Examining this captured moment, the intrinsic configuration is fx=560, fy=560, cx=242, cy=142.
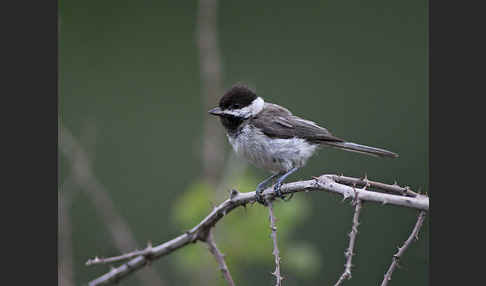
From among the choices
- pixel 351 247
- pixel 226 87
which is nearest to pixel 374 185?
pixel 351 247

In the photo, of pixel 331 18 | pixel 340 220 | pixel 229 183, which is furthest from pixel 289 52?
pixel 229 183

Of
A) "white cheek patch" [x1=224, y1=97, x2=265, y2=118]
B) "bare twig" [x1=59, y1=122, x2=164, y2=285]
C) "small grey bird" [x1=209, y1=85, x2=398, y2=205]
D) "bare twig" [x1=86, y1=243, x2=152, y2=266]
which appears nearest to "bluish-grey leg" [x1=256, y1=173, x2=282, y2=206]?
"small grey bird" [x1=209, y1=85, x2=398, y2=205]

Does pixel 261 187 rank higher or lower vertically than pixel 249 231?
higher

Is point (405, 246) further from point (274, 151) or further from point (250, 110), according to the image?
point (250, 110)

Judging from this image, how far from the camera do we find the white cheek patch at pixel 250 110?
13.5 ft

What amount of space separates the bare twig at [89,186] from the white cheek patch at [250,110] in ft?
3.59

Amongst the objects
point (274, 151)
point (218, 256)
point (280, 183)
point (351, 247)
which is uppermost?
point (351, 247)

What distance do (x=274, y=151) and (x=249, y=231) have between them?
740 millimetres

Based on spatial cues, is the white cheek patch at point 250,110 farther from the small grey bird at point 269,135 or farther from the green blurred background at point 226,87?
the green blurred background at point 226,87

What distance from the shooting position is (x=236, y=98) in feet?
13.4

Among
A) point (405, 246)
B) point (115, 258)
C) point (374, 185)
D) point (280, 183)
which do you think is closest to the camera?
point (405, 246)

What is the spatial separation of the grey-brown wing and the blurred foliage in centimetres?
52

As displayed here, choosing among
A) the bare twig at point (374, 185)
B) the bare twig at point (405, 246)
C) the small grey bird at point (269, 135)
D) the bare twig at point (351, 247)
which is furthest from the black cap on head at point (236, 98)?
the bare twig at point (405, 246)

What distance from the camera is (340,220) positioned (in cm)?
599
